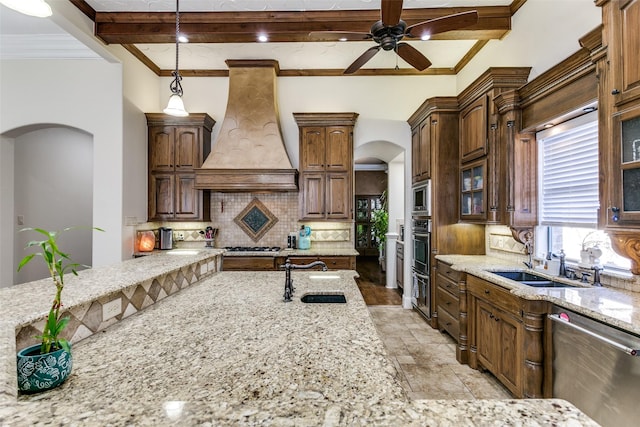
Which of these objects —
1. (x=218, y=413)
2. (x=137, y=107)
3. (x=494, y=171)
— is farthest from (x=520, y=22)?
(x=137, y=107)

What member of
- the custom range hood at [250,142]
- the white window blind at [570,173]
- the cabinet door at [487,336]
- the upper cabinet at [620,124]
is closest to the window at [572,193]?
the white window blind at [570,173]

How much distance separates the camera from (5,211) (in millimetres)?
3883

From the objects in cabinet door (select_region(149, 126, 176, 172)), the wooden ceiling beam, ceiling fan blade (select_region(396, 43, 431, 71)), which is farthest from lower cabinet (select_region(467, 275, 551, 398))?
cabinet door (select_region(149, 126, 176, 172))

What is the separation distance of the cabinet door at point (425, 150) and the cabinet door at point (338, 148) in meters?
0.98

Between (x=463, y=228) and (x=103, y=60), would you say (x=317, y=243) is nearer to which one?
(x=463, y=228)

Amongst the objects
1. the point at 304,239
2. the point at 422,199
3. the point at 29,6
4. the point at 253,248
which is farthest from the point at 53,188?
the point at 422,199

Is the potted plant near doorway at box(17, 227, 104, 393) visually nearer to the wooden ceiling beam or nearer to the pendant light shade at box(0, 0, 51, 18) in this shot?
the pendant light shade at box(0, 0, 51, 18)

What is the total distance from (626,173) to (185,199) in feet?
15.3

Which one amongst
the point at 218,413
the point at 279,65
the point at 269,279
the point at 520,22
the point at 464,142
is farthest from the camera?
the point at 279,65

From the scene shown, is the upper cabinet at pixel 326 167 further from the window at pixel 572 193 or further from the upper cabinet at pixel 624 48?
the upper cabinet at pixel 624 48

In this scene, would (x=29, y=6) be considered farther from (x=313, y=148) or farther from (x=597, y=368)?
(x=597, y=368)

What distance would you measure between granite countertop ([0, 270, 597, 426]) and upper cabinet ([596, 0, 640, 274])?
5.16ft

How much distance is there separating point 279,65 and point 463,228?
3486 mm

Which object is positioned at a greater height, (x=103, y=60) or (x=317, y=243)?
(x=103, y=60)
